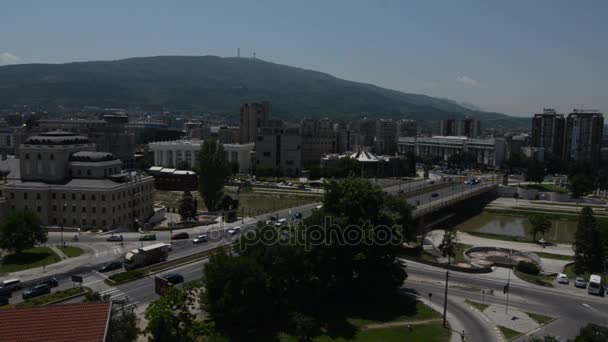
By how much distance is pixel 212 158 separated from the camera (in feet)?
188

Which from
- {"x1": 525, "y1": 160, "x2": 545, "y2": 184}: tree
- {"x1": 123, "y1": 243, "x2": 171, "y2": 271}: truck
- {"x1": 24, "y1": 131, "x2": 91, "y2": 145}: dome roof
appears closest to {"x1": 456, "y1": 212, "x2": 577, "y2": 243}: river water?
{"x1": 525, "y1": 160, "x2": 545, "y2": 184}: tree

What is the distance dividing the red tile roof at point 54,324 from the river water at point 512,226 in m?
53.4

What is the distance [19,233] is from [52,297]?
1140 centimetres

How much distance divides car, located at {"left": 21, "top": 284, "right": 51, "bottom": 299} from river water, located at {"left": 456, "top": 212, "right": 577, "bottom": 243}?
159 feet

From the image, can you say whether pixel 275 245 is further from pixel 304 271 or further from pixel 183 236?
pixel 183 236

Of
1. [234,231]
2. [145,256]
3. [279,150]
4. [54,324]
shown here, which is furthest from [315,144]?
[54,324]

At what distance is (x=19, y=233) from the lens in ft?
120

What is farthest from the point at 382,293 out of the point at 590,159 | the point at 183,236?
the point at 590,159

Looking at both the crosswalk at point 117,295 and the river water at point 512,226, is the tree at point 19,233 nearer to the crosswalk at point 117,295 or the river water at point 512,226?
the crosswalk at point 117,295

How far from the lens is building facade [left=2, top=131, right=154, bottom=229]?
48.6 meters

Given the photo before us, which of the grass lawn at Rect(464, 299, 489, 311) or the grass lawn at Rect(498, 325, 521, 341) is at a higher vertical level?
the grass lawn at Rect(498, 325, 521, 341)

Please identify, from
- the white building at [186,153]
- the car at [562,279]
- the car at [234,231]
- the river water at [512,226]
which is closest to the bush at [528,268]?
the car at [562,279]

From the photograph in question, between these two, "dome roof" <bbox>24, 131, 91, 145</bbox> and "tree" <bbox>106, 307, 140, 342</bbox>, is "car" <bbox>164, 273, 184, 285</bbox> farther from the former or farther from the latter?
"dome roof" <bbox>24, 131, 91, 145</bbox>

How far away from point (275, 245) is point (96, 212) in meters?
27.5
